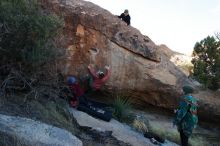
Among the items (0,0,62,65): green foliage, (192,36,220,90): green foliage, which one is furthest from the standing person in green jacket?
(192,36,220,90): green foliage

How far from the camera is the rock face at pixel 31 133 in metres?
6.80

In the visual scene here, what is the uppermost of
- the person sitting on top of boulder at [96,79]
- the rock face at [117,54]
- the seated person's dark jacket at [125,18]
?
the seated person's dark jacket at [125,18]

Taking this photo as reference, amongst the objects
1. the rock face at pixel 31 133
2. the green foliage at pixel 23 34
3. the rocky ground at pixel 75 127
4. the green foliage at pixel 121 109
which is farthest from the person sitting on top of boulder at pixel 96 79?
the rock face at pixel 31 133

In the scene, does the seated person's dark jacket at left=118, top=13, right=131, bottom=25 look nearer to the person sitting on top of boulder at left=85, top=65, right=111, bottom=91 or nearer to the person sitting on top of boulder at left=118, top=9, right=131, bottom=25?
the person sitting on top of boulder at left=118, top=9, right=131, bottom=25

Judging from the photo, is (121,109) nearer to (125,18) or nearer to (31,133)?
(125,18)

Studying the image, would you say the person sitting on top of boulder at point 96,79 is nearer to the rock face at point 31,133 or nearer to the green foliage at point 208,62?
the green foliage at point 208,62

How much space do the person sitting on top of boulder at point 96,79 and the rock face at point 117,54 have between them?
26 centimetres

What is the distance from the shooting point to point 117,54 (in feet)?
48.8

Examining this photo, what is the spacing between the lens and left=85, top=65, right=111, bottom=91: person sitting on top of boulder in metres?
14.1

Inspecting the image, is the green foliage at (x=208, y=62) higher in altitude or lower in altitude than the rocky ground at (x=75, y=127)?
higher

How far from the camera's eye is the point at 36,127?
7492 millimetres

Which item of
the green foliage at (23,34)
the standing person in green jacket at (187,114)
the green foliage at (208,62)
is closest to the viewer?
the green foliage at (23,34)

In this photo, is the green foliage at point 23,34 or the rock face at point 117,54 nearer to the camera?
the green foliage at point 23,34

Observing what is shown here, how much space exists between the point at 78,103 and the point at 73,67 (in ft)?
4.49
